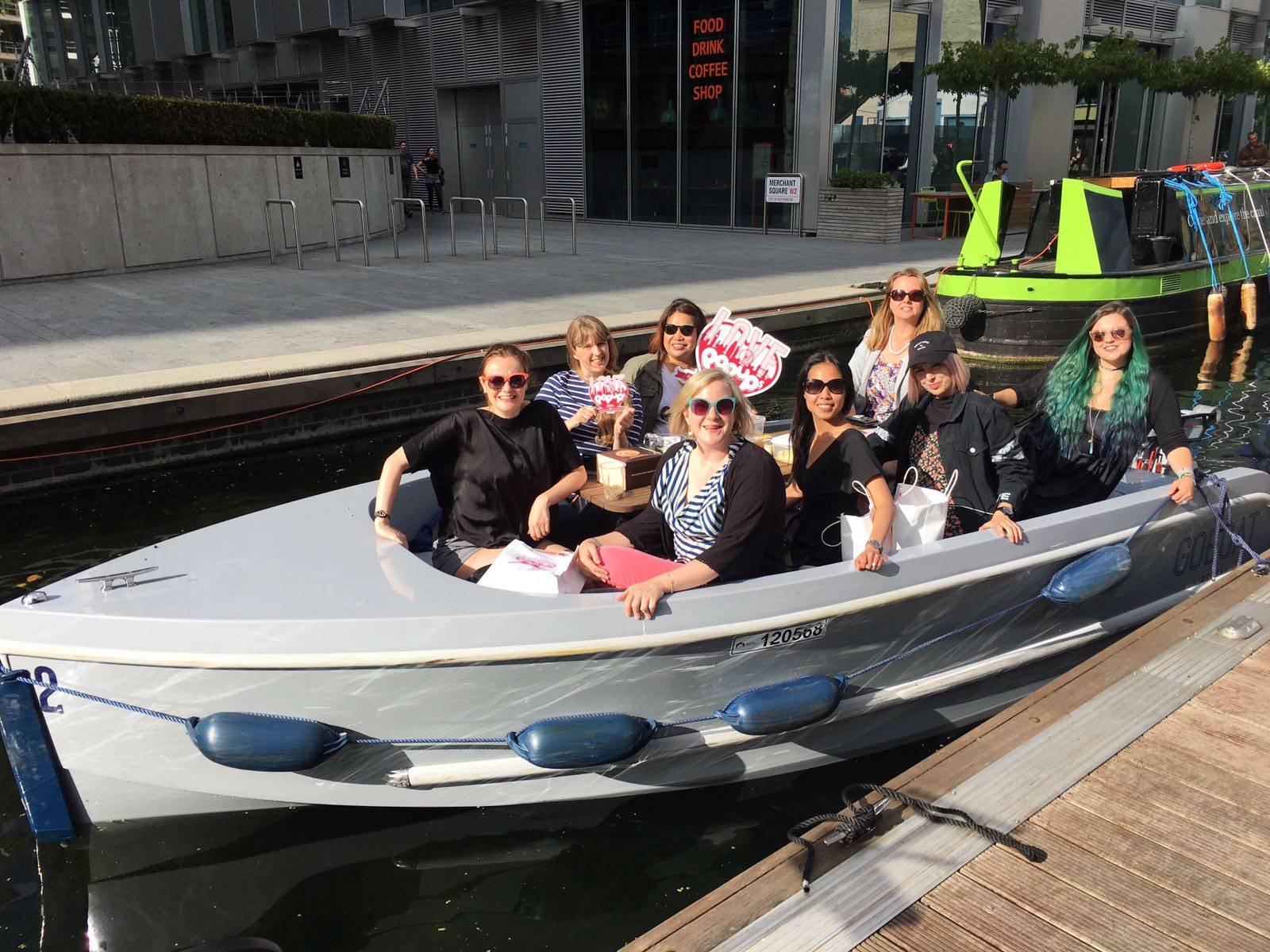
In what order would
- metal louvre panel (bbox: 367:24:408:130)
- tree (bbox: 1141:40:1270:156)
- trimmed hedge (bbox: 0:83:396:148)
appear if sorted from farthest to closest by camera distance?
metal louvre panel (bbox: 367:24:408:130) < tree (bbox: 1141:40:1270:156) < trimmed hedge (bbox: 0:83:396:148)

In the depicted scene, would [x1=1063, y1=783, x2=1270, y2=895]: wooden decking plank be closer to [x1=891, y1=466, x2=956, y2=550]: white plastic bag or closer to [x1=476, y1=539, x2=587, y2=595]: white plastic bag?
[x1=891, y1=466, x2=956, y2=550]: white plastic bag

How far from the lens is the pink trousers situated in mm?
3553

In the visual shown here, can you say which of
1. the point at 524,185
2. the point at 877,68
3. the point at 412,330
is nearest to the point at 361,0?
the point at 524,185

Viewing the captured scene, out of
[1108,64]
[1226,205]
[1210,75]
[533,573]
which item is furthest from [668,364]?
[1210,75]

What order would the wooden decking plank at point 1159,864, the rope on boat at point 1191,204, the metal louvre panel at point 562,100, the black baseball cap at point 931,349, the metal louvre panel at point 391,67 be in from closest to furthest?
the wooden decking plank at point 1159,864, the black baseball cap at point 931,349, the rope on boat at point 1191,204, the metal louvre panel at point 562,100, the metal louvre panel at point 391,67

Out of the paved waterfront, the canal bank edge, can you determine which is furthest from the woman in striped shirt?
the paved waterfront

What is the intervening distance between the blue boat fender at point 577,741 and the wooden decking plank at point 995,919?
41.2 inches

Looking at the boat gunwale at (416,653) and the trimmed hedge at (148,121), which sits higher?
the trimmed hedge at (148,121)

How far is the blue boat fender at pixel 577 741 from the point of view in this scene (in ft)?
10.8

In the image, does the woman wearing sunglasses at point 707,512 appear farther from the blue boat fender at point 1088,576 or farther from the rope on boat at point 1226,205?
the rope on boat at point 1226,205

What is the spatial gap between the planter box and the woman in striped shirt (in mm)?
A: 14902

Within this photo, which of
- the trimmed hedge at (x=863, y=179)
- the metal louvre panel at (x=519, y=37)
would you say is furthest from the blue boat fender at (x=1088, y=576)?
Result: the metal louvre panel at (x=519, y=37)

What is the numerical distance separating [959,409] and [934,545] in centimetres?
69

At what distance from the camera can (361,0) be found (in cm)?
2566
